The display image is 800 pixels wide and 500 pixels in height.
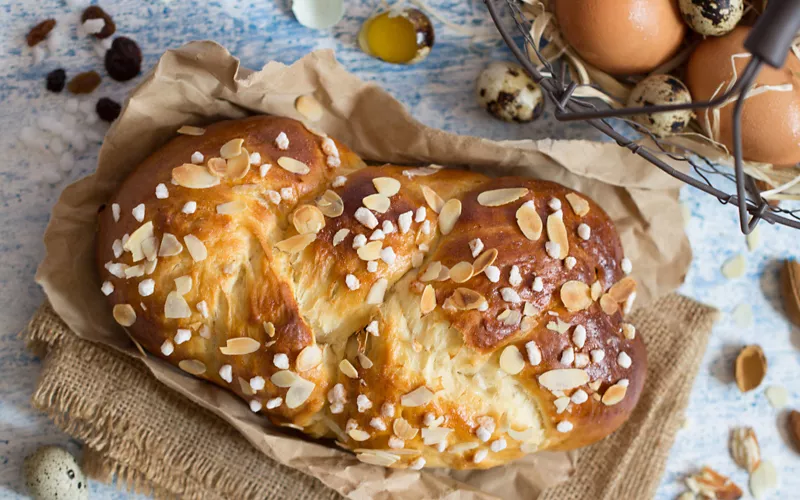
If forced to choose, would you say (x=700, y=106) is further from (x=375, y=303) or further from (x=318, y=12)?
(x=318, y=12)

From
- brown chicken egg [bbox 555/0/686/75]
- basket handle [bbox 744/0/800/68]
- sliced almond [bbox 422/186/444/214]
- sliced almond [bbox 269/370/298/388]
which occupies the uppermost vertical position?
basket handle [bbox 744/0/800/68]

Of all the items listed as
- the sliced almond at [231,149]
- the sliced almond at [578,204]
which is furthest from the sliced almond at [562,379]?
the sliced almond at [231,149]

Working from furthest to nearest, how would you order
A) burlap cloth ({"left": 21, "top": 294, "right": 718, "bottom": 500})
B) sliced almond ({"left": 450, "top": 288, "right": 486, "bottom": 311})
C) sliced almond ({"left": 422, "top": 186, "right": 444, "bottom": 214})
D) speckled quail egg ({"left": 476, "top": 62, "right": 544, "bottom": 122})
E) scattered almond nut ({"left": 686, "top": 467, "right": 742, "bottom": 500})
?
scattered almond nut ({"left": 686, "top": 467, "right": 742, "bottom": 500}) → speckled quail egg ({"left": 476, "top": 62, "right": 544, "bottom": 122}) → burlap cloth ({"left": 21, "top": 294, "right": 718, "bottom": 500}) → sliced almond ({"left": 422, "top": 186, "right": 444, "bottom": 214}) → sliced almond ({"left": 450, "top": 288, "right": 486, "bottom": 311})

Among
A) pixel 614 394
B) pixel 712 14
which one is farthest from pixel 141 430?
pixel 712 14

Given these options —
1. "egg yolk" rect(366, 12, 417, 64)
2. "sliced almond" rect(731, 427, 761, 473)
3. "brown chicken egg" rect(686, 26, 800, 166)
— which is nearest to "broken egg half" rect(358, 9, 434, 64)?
"egg yolk" rect(366, 12, 417, 64)

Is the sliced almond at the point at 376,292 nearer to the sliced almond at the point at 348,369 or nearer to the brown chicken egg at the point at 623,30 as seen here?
the sliced almond at the point at 348,369

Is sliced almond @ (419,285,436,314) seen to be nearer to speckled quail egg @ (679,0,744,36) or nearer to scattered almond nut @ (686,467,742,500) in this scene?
speckled quail egg @ (679,0,744,36)

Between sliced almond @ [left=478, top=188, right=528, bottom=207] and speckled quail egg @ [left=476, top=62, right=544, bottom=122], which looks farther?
speckled quail egg @ [left=476, top=62, right=544, bottom=122]
